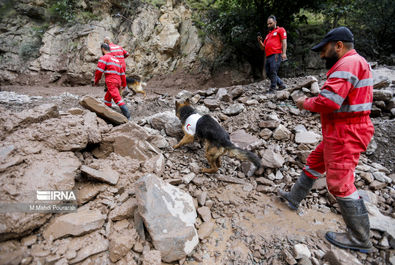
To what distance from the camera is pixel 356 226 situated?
194cm

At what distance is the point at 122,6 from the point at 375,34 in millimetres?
13206

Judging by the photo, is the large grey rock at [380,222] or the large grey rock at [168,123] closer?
the large grey rock at [380,222]

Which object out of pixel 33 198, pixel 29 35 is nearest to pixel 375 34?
pixel 33 198

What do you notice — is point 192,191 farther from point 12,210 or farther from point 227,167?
point 12,210

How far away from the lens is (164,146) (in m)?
3.55

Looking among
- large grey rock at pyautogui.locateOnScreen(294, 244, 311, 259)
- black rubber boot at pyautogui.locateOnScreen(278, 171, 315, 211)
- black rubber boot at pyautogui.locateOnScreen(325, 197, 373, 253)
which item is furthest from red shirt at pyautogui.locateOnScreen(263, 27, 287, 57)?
large grey rock at pyautogui.locateOnScreen(294, 244, 311, 259)

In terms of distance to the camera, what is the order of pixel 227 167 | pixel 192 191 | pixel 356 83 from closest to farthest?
1. pixel 356 83
2. pixel 192 191
3. pixel 227 167

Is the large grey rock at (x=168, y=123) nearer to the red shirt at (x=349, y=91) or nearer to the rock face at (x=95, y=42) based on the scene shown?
the red shirt at (x=349, y=91)

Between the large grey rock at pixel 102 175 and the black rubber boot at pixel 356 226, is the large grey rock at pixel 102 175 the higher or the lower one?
the lower one

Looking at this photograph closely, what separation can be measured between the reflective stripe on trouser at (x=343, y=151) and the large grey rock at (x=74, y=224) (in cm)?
265

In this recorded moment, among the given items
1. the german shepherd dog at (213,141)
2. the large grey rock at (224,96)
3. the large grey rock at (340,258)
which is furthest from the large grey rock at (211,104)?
the large grey rock at (340,258)

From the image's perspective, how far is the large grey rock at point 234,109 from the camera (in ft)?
15.0

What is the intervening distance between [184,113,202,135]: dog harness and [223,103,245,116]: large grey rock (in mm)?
1419

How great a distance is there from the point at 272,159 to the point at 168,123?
2.27m
